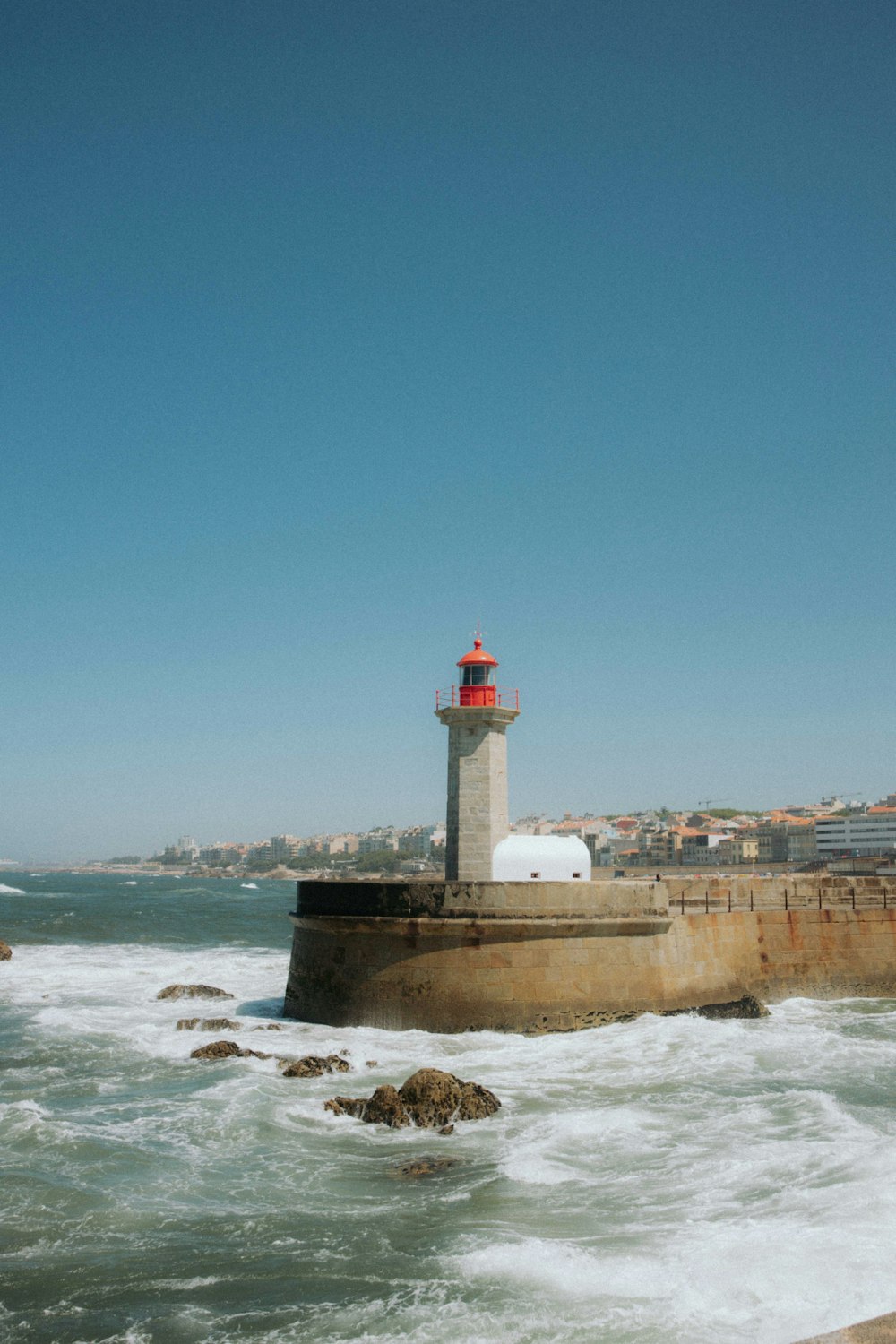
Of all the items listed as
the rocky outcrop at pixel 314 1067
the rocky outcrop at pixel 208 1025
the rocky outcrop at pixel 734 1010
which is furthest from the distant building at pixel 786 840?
the rocky outcrop at pixel 314 1067

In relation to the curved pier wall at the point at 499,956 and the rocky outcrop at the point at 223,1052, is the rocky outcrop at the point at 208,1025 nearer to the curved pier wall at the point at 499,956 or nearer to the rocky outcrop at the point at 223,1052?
the curved pier wall at the point at 499,956

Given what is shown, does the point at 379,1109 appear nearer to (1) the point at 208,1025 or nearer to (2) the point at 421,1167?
(2) the point at 421,1167

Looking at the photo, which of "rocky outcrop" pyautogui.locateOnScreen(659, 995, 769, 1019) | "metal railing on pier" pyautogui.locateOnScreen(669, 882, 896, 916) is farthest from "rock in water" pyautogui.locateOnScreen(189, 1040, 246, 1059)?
"metal railing on pier" pyautogui.locateOnScreen(669, 882, 896, 916)

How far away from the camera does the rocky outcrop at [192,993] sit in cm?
1953

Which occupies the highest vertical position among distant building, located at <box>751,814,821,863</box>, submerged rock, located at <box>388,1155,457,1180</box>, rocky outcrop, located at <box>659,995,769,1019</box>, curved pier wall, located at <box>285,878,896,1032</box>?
distant building, located at <box>751,814,821,863</box>

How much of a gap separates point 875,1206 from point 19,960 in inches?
986

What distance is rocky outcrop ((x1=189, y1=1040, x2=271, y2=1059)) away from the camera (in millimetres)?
13688

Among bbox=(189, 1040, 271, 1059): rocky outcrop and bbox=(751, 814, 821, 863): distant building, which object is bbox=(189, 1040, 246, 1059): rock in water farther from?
bbox=(751, 814, 821, 863): distant building

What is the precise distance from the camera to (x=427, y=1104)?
1055cm

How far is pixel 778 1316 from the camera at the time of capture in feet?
19.4

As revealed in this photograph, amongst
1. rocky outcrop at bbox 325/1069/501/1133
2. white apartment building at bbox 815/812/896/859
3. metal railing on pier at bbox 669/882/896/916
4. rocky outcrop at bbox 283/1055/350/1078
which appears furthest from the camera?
white apartment building at bbox 815/812/896/859

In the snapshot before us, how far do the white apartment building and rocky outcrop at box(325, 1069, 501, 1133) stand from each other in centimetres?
9721

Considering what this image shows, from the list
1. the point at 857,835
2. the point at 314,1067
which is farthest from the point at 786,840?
the point at 314,1067

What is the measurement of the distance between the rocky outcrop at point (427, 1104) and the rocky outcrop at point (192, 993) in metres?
9.45
